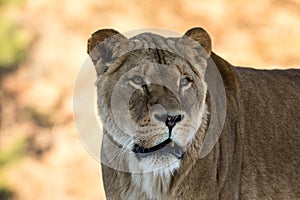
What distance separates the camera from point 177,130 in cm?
402

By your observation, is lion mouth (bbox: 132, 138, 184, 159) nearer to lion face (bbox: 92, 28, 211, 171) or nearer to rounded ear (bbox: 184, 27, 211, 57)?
lion face (bbox: 92, 28, 211, 171)

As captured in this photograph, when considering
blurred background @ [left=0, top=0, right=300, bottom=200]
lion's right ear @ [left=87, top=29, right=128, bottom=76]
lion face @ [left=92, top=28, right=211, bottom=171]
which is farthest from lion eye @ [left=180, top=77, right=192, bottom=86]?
blurred background @ [left=0, top=0, right=300, bottom=200]

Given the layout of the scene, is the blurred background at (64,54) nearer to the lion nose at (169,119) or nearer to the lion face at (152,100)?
the lion face at (152,100)

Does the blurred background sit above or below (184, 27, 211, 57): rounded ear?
above

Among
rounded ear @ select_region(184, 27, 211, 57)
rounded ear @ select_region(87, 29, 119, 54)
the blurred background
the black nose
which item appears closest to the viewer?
the black nose

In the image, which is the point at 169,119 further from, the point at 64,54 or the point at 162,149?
the point at 64,54

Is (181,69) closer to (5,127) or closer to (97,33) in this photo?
(97,33)

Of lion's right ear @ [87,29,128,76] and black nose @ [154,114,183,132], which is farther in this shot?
lion's right ear @ [87,29,128,76]

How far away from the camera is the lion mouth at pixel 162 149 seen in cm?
407

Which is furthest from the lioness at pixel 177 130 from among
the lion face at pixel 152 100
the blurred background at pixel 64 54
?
the blurred background at pixel 64 54

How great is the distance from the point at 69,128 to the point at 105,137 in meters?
7.31

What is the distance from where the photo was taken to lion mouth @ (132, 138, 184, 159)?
4.07 metres

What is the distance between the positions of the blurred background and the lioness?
19.9 ft

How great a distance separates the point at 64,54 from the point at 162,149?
7727 mm
